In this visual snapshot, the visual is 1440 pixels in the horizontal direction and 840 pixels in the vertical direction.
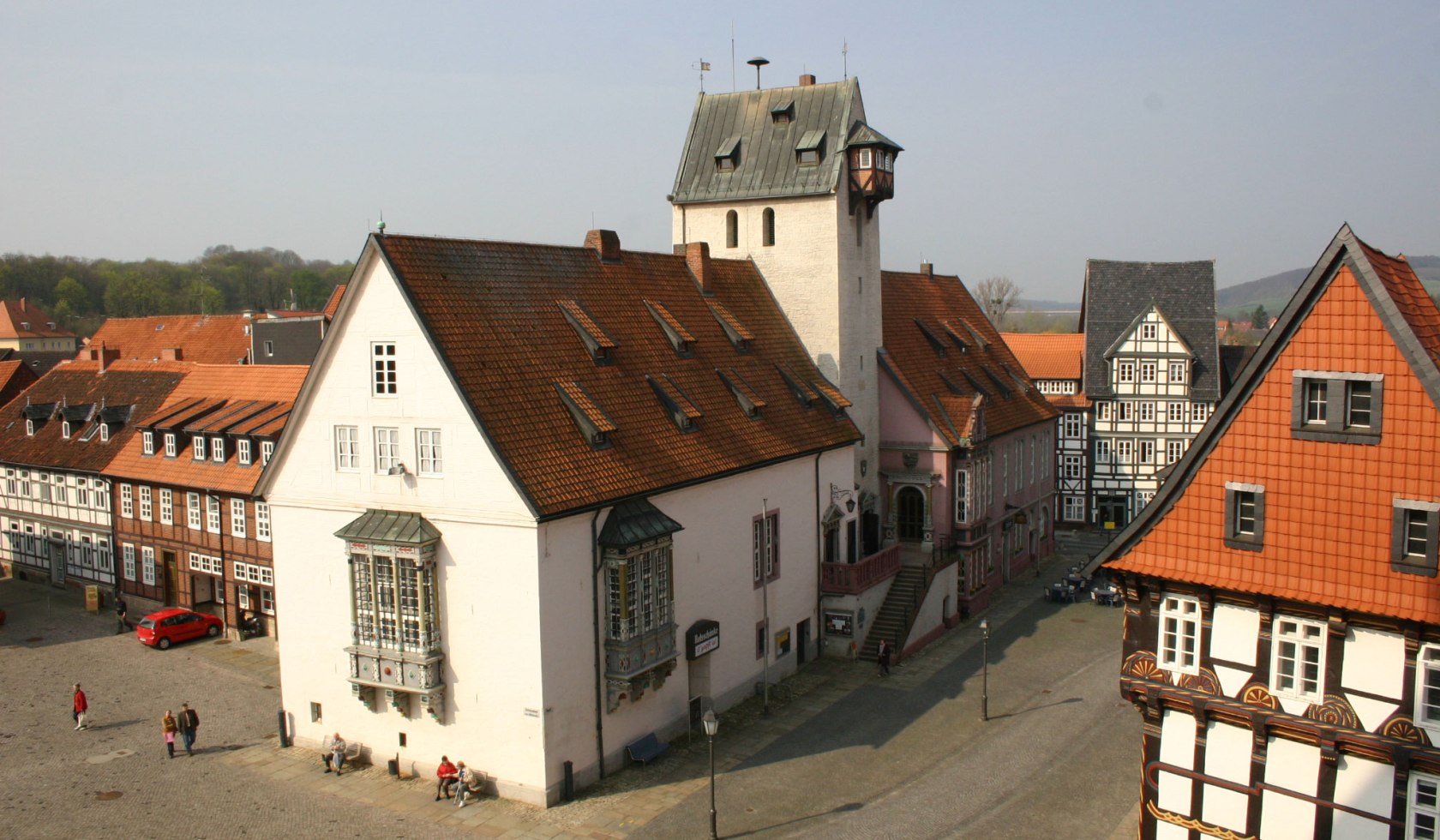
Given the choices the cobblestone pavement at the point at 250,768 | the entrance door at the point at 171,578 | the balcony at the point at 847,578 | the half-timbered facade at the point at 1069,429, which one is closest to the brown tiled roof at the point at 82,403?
the entrance door at the point at 171,578

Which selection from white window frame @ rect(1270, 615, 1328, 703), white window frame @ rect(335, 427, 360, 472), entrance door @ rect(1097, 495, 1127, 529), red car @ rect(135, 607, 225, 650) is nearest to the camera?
white window frame @ rect(1270, 615, 1328, 703)

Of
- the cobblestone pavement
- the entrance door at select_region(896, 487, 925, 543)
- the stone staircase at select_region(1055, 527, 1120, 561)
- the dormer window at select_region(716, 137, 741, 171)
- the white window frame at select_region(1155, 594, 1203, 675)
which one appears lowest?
the stone staircase at select_region(1055, 527, 1120, 561)

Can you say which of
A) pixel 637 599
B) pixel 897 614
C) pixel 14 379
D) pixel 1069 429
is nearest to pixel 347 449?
pixel 637 599

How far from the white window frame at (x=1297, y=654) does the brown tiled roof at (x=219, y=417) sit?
31.8 m

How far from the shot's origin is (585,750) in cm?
2644

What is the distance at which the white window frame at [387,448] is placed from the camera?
2695 cm

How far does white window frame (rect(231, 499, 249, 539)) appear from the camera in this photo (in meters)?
39.8

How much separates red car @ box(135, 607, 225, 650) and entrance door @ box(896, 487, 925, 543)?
25156 mm

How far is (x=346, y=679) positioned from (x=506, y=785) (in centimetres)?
556

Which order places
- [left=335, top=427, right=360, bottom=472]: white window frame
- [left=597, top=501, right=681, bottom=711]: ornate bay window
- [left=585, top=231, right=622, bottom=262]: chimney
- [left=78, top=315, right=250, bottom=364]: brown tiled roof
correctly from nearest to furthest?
[left=597, top=501, right=681, bottom=711]: ornate bay window < [left=335, top=427, right=360, bottom=472]: white window frame < [left=585, top=231, right=622, bottom=262]: chimney < [left=78, top=315, right=250, bottom=364]: brown tiled roof

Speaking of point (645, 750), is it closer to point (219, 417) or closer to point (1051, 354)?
point (219, 417)

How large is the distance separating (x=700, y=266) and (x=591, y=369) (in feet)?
32.7

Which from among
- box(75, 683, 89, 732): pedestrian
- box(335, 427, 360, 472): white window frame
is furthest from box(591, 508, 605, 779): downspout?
box(75, 683, 89, 732): pedestrian

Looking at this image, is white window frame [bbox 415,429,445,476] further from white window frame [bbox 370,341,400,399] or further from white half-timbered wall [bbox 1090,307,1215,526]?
white half-timbered wall [bbox 1090,307,1215,526]
